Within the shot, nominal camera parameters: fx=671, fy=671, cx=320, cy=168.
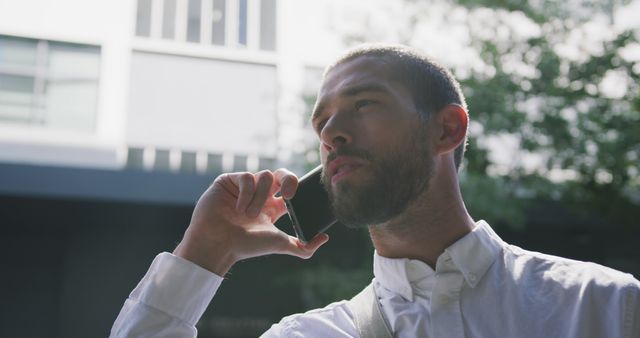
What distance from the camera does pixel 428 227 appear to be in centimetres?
141

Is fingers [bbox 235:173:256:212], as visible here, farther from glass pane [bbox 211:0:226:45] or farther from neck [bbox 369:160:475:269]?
glass pane [bbox 211:0:226:45]

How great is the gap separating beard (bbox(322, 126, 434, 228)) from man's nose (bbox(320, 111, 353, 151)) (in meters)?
0.02

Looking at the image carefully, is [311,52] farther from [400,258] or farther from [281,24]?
[400,258]

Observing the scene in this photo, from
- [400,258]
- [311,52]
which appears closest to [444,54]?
[311,52]

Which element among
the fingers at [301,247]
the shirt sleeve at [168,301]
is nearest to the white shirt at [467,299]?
the shirt sleeve at [168,301]

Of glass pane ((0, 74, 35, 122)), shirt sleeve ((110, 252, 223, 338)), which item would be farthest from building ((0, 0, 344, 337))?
shirt sleeve ((110, 252, 223, 338))

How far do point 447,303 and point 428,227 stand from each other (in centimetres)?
18

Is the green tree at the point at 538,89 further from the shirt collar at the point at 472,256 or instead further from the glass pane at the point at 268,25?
the shirt collar at the point at 472,256

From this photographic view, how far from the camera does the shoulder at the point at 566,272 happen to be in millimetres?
1238

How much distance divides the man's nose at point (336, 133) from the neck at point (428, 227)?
0.19 meters

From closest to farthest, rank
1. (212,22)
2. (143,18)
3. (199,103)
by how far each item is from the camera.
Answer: (212,22) < (143,18) < (199,103)

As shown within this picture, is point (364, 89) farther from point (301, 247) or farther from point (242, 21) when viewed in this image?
point (242, 21)

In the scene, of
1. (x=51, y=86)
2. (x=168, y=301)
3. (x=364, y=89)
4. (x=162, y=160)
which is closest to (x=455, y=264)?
(x=364, y=89)

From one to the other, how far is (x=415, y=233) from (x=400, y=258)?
66mm
